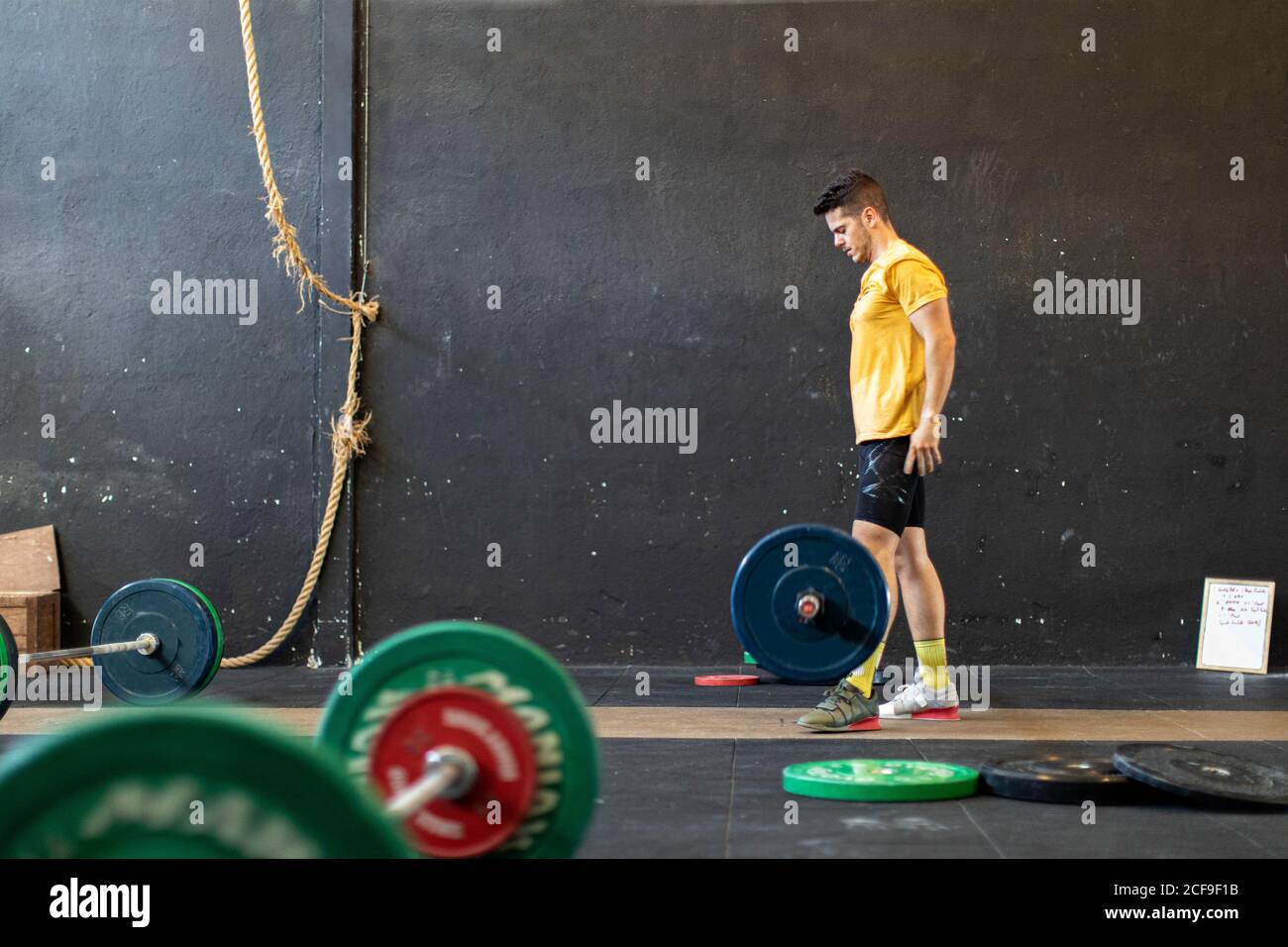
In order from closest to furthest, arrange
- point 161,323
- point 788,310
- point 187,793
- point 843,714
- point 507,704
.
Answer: point 187,793 → point 507,704 → point 843,714 → point 788,310 → point 161,323

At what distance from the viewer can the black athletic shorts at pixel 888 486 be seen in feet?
10.0

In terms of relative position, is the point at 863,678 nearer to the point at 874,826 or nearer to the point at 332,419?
the point at 874,826

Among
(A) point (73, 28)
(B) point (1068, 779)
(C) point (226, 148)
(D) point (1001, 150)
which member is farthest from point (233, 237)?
(B) point (1068, 779)

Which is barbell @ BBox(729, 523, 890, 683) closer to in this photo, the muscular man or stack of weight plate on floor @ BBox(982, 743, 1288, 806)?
the muscular man

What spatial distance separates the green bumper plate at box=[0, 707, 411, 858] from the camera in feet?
3.01

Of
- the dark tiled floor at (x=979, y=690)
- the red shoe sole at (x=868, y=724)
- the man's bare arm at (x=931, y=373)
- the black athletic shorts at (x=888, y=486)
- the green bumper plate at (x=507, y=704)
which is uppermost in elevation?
the man's bare arm at (x=931, y=373)

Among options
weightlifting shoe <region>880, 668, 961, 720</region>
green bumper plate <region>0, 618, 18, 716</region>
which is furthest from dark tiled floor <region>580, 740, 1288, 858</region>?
green bumper plate <region>0, 618, 18, 716</region>

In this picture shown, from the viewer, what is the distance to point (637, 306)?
181 inches

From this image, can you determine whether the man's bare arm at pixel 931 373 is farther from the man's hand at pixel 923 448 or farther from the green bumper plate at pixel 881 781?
the green bumper plate at pixel 881 781

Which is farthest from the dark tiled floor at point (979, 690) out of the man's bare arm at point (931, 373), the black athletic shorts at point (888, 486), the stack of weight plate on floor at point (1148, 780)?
the stack of weight plate on floor at point (1148, 780)

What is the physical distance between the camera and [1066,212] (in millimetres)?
4523

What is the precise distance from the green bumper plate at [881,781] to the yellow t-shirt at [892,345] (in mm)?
1014

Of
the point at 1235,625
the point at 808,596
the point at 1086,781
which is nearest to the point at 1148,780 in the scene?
the point at 1086,781

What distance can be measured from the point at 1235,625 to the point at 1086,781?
99.1 inches
